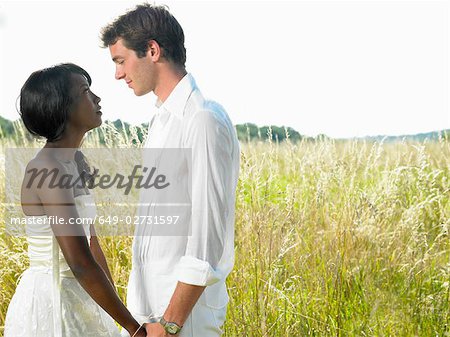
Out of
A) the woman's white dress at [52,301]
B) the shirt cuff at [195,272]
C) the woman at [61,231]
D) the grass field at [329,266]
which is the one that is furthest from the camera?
the grass field at [329,266]

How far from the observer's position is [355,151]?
463 centimetres

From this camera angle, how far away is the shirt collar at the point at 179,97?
1836mm

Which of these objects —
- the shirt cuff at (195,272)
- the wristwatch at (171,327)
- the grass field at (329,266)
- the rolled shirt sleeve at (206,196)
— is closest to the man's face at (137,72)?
the rolled shirt sleeve at (206,196)

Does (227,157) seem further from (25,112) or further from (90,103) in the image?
(25,112)

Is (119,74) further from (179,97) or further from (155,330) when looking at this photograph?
(155,330)

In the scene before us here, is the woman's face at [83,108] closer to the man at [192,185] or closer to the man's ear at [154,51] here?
the man at [192,185]

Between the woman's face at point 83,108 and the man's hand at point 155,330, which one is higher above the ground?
the woman's face at point 83,108

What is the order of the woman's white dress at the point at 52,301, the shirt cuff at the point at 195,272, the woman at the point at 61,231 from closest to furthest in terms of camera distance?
the shirt cuff at the point at 195,272, the woman at the point at 61,231, the woman's white dress at the point at 52,301

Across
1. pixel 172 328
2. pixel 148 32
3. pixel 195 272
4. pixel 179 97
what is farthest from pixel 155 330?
pixel 148 32

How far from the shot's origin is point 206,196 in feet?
5.62

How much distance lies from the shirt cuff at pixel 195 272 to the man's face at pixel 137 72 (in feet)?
1.75

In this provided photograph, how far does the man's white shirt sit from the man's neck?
0.03 metres

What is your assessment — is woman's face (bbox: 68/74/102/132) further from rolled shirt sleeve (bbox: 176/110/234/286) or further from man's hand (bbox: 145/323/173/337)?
man's hand (bbox: 145/323/173/337)

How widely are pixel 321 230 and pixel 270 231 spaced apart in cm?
62
